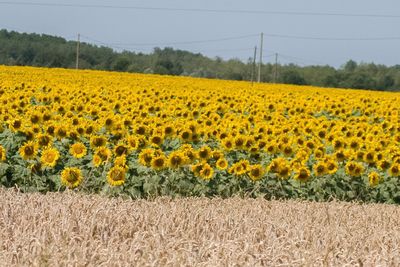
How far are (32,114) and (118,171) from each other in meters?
2.38

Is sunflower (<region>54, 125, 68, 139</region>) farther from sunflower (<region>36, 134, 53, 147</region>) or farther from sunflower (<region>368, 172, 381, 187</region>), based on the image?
sunflower (<region>368, 172, 381, 187</region>)

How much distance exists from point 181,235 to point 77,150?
14.5 feet

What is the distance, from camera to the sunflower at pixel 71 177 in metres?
7.22

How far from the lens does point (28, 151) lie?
7859 millimetres

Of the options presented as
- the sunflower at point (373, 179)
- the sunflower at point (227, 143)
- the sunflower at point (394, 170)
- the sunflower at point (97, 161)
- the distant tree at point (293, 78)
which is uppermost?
the distant tree at point (293, 78)

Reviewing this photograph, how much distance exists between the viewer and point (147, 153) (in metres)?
7.81

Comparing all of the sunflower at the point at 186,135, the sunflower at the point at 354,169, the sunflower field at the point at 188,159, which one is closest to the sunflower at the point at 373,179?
the sunflower field at the point at 188,159

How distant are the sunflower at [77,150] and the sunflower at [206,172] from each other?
127 cm

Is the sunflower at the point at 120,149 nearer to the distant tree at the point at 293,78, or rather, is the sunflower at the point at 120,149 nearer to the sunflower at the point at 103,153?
the sunflower at the point at 103,153

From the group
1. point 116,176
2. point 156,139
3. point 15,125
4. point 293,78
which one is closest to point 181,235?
point 116,176

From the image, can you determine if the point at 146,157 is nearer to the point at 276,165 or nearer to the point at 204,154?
the point at 204,154

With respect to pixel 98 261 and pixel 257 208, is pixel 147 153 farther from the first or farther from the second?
pixel 98 261

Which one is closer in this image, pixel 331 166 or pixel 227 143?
pixel 331 166

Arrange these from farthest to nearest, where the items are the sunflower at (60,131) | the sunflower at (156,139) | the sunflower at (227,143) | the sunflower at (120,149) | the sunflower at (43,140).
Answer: the sunflower at (227,143) → the sunflower at (156,139) → the sunflower at (60,131) → the sunflower at (43,140) → the sunflower at (120,149)
